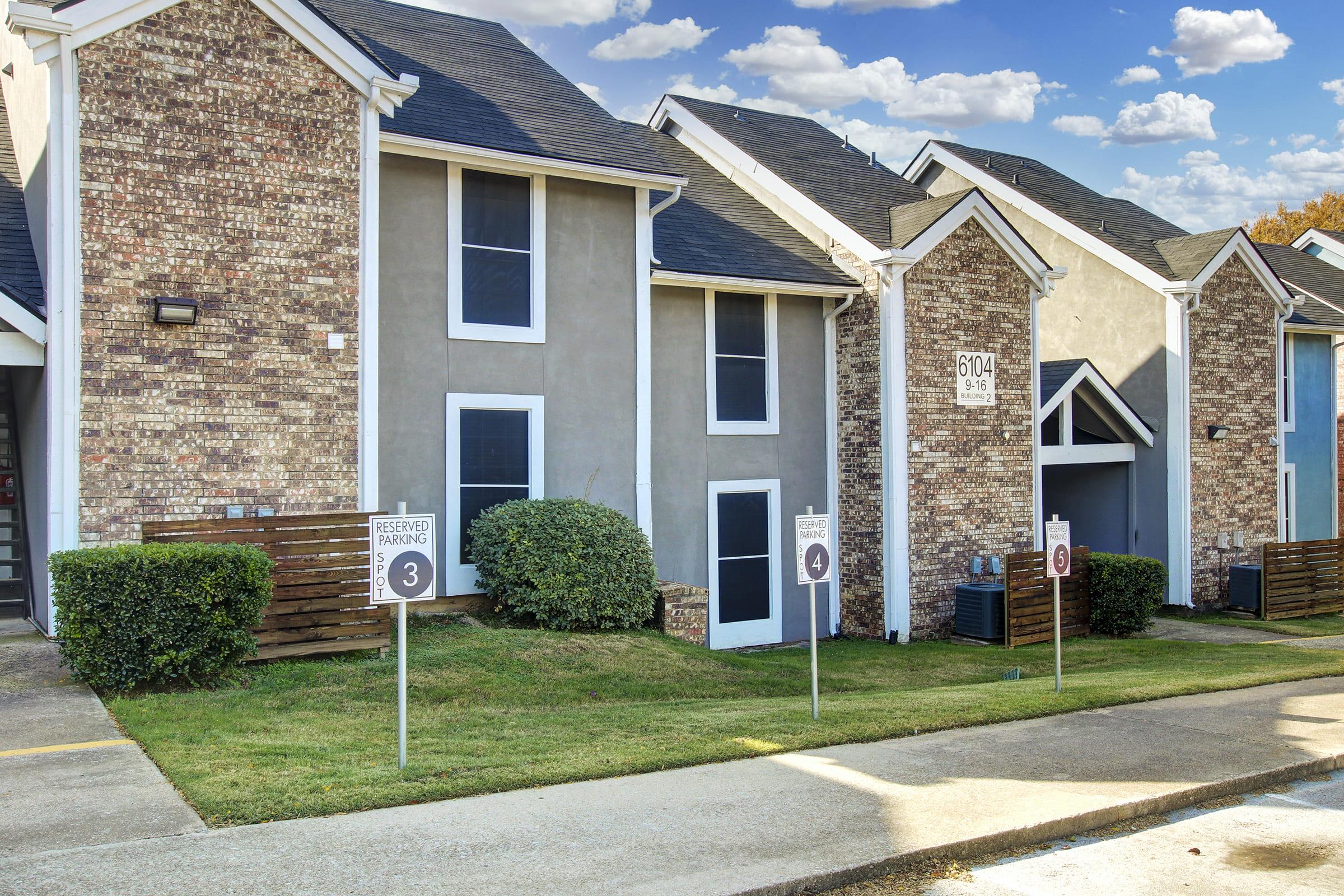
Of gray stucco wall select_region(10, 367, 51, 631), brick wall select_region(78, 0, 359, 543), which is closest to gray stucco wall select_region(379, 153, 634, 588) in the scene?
brick wall select_region(78, 0, 359, 543)

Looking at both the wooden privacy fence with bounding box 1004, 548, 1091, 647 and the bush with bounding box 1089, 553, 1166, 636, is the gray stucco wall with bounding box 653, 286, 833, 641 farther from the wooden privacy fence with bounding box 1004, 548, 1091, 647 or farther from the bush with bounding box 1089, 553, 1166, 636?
the bush with bounding box 1089, 553, 1166, 636

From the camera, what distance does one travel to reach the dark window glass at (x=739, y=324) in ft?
55.0

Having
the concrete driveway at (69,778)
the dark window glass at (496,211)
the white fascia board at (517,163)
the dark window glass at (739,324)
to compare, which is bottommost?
the concrete driveway at (69,778)

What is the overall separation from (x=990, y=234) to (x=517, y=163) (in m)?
8.33

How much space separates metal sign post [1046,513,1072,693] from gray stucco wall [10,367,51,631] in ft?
33.2

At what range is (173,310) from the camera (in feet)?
34.7

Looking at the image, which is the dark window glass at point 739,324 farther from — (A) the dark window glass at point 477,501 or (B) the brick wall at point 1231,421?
(B) the brick wall at point 1231,421

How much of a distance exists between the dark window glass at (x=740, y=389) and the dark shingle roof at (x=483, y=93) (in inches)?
130

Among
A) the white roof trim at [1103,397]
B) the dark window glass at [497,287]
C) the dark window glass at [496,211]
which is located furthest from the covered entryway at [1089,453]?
the dark window glass at [496,211]

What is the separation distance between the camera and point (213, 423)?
35.9ft

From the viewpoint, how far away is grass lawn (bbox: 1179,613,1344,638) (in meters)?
18.8

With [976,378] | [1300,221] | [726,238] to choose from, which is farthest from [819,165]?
[1300,221]

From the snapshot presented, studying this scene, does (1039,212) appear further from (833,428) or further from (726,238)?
(726,238)

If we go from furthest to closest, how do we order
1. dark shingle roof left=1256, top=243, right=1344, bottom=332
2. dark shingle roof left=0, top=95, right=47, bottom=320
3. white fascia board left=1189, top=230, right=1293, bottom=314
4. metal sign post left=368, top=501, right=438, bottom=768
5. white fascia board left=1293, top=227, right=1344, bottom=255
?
white fascia board left=1293, top=227, right=1344, bottom=255
dark shingle roof left=1256, top=243, right=1344, bottom=332
white fascia board left=1189, top=230, right=1293, bottom=314
dark shingle roof left=0, top=95, right=47, bottom=320
metal sign post left=368, top=501, right=438, bottom=768
